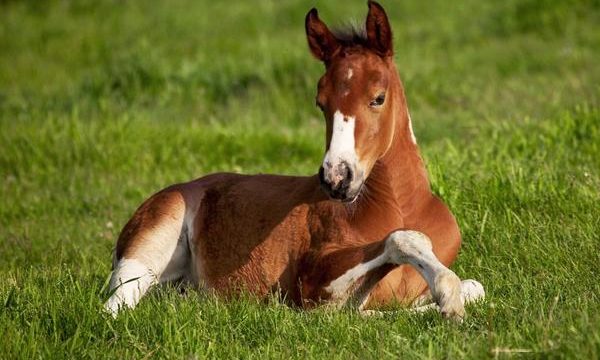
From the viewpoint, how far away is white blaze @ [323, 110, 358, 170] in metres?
5.46

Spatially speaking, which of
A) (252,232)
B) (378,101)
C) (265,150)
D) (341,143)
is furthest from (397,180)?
(265,150)

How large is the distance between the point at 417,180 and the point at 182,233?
60.1 inches

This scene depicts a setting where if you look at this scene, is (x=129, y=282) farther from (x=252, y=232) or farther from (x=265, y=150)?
(x=265, y=150)

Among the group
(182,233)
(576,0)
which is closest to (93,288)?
(182,233)

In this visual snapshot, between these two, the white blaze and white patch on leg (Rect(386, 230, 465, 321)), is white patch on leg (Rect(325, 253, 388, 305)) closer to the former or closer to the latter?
white patch on leg (Rect(386, 230, 465, 321))

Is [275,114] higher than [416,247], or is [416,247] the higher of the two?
[416,247]

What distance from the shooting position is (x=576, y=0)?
14.4 meters

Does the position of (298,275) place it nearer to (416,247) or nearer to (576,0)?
(416,247)

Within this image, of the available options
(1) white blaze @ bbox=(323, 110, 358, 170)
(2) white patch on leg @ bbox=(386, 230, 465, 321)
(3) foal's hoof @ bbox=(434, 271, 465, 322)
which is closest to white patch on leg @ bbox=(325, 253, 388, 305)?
(2) white patch on leg @ bbox=(386, 230, 465, 321)

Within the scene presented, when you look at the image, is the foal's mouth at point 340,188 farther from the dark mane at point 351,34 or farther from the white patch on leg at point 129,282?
the white patch on leg at point 129,282

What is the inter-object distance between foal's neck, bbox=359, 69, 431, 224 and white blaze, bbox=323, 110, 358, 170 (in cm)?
48

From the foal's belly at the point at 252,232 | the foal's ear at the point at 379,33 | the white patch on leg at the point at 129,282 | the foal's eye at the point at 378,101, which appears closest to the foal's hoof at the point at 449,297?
the foal's eye at the point at 378,101

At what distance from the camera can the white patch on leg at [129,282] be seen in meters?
6.25

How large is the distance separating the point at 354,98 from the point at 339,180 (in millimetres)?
457
